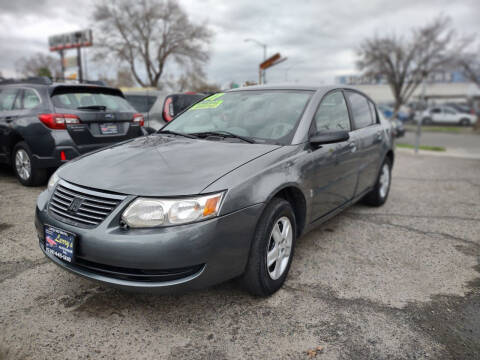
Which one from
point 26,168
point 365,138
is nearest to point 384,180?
point 365,138

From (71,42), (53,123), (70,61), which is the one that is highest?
(71,42)

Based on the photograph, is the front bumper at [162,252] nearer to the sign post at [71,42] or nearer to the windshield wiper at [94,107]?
the windshield wiper at [94,107]

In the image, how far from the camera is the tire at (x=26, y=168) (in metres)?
5.05

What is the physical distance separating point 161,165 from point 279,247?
3.37 feet

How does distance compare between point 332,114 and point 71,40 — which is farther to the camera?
point 71,40

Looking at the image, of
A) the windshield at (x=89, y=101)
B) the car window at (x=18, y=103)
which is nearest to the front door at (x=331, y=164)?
the windshield at (x=89, y=101)

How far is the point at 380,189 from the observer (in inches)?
195

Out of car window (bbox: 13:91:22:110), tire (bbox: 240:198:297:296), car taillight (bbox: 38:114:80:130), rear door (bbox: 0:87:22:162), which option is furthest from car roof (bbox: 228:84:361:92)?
rear door (bbox: 0:87:22:162)

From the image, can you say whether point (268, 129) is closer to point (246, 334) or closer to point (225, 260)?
point (225, 260)

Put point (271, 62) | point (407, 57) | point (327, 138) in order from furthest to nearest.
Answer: point (407, 57), point (271, 62), point (327, 138)

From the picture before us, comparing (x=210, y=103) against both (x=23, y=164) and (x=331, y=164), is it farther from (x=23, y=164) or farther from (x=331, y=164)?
(x=23, y=164)

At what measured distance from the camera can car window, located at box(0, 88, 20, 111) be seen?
5.48 metres

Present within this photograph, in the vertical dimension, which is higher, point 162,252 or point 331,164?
point 331,164

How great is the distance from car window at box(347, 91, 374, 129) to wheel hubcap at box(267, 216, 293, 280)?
74.8 inches
